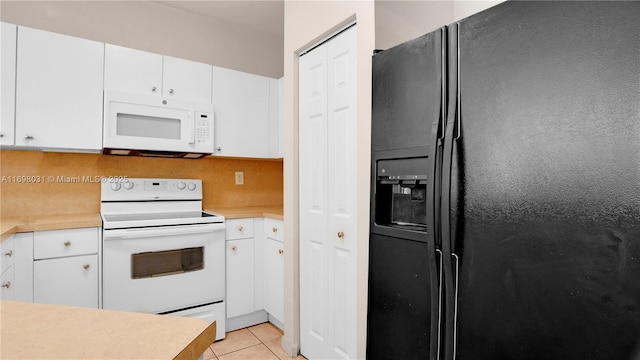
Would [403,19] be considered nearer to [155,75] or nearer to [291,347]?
[155,75]

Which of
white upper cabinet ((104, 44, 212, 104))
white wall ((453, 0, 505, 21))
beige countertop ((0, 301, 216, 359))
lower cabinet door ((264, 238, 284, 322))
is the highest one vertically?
white wall ((453, 0, 505, 21))

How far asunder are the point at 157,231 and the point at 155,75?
1146 mm

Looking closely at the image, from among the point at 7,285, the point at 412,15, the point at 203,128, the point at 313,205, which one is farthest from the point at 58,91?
the point at 412,15

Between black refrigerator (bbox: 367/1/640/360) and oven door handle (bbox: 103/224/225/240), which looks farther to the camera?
oven door handle (bbox: 103/224/225/240)

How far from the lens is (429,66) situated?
1.25 metres

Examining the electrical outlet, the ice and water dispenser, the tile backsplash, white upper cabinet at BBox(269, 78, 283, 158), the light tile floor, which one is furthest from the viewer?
the electrical outlet

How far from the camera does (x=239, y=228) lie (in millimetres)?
2625

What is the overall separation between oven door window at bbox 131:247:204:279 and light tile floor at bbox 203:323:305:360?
562 mm

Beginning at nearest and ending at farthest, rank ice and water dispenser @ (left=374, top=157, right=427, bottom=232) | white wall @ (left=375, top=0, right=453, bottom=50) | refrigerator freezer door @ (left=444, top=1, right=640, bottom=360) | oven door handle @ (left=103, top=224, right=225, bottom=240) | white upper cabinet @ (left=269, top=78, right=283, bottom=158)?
1. refrigerator freezer door @ (left=444, top=1, right=640, bottom=360)
2. ice and water dispenser @ (left=374, top=157, right=427, bottom=232)
3. white wall @ (left=375, top=0, right=453, bottom=50)
4. oven door handle @ (left=103, top=224, right=225, bottom=240)
5. white upper cabinet @ (left=269, top=78, right=283, bottom=158)

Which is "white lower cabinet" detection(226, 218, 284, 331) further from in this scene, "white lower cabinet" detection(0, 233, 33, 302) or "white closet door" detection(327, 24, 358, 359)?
Result: "white lower cabinet" detection(0, 233, 33, 302)

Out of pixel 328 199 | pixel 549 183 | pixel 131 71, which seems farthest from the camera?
pixel 131 71

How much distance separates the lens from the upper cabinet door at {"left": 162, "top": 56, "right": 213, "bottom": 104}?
2588 mm

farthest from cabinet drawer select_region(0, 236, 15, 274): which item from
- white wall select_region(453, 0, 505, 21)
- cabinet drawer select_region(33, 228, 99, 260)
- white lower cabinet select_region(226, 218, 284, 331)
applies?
white wall select_region(453, 0, 505, 21)

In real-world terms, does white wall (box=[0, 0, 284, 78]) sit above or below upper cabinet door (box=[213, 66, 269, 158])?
above
